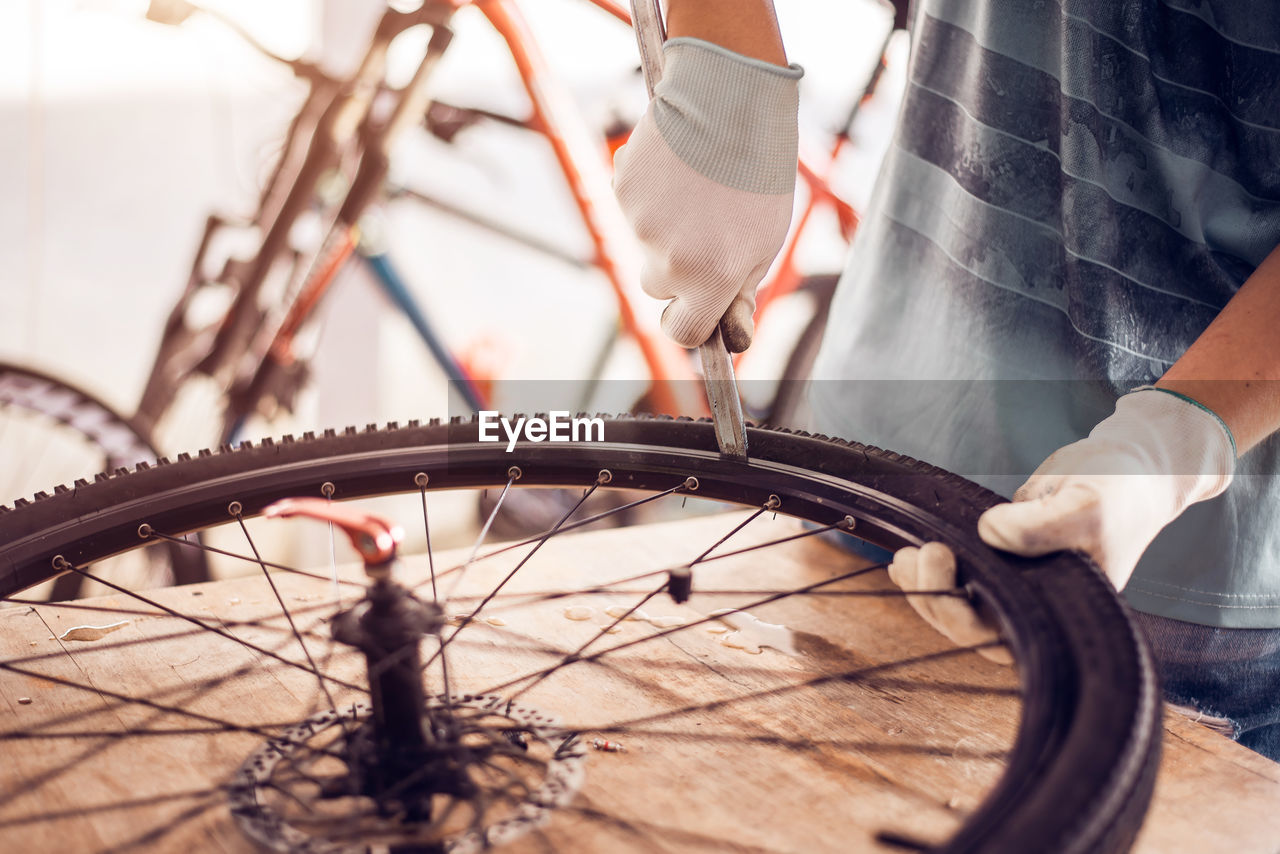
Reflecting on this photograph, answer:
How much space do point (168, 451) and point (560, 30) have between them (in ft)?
2.58

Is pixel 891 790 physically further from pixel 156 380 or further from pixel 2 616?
pixel 156 380

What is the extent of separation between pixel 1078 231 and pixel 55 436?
45.3 inches

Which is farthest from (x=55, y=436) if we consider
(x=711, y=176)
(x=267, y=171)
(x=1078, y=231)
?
(x=1078, y=231)

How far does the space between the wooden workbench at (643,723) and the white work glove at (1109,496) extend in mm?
92

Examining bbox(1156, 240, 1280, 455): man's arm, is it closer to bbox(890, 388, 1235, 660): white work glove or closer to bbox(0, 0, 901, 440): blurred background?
bbox(890, 388, 1235, 660): white work glove

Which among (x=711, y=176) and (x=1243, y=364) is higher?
(x=711, y=176)

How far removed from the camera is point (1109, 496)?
45 cm

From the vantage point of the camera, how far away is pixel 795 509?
527mm

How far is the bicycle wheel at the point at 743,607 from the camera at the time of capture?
30 cm

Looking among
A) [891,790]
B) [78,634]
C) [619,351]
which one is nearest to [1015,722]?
[891,790]

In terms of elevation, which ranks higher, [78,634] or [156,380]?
[156,380]

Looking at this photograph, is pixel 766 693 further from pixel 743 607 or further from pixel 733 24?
pixel 733 24

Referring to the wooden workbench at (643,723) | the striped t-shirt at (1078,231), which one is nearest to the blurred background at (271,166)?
the wooden workbench at (643,723)

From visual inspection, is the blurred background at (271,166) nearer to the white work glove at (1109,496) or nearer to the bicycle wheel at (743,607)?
Result: the bicycle wheel at (743,607)
